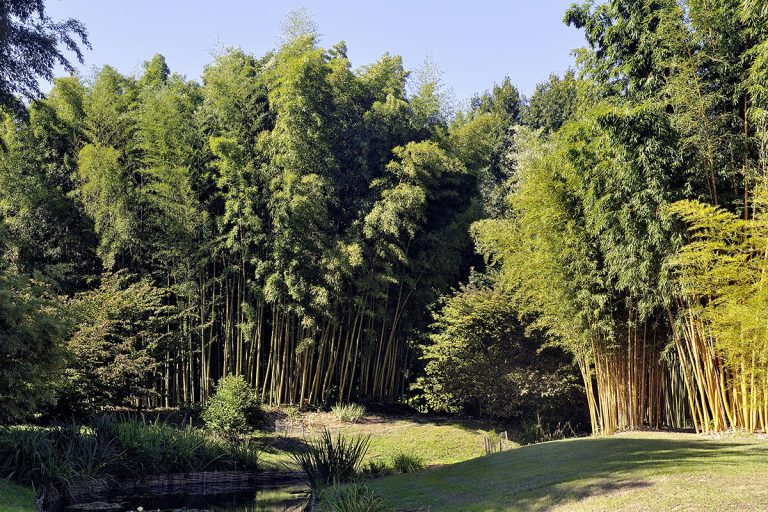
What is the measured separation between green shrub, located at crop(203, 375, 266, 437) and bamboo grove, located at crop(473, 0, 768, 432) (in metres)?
6.18

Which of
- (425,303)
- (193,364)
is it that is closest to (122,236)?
(193,364)

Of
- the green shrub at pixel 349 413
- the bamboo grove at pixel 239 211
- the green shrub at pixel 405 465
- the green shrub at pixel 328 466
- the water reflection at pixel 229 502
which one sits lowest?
the water reflection at pixel 229 502

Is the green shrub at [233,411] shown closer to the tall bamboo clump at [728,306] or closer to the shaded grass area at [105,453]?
the shaded grass area at [105,453]

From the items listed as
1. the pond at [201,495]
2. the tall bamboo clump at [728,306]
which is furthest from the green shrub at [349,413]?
the tall bamboo clump at [728,306]

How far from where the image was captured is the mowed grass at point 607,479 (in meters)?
5.43

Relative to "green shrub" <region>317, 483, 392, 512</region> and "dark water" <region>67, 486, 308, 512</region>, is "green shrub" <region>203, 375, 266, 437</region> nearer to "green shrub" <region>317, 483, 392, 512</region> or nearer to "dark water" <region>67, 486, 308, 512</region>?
"dark water" <region>67, 486, 308, 512</region>

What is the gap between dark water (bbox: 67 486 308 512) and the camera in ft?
28.7

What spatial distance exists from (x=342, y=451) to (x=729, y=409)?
218 inches

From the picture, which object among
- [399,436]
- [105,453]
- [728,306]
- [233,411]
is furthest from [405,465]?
[728,306]

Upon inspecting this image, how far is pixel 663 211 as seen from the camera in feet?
30.3

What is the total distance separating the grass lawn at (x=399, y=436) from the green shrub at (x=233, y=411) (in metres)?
0.61

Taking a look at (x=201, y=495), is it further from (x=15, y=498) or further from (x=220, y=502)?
(x=15, y=498)

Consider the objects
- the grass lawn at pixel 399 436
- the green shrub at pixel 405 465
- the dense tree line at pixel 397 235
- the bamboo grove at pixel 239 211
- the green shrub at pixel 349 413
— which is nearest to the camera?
the dense tree line at pixel 397 235

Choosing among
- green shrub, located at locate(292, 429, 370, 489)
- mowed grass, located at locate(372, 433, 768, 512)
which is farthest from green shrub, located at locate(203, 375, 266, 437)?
mowed grass, located at locate(372, 433, 768, 512)
